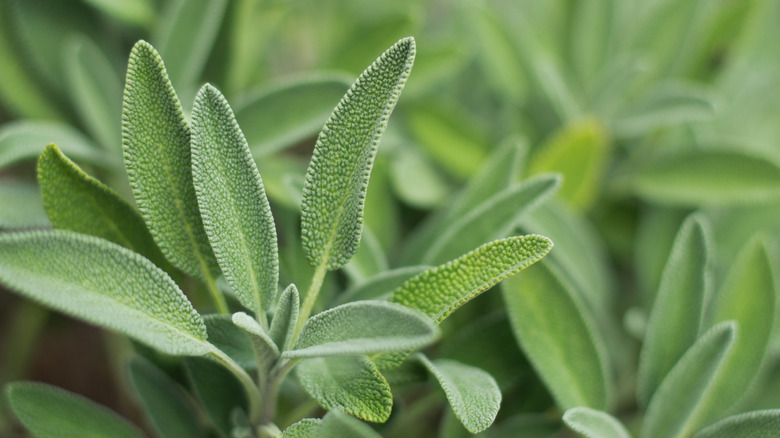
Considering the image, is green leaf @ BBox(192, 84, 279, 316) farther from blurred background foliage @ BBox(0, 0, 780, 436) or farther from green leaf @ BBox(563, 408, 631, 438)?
green leaf @ BBox(563, 408, 631, 438)

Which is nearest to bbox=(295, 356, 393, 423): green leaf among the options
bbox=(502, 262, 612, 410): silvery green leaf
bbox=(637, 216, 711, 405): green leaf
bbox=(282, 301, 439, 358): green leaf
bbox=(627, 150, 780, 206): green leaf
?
bbox=(282, 301, 439, 358): green leaf

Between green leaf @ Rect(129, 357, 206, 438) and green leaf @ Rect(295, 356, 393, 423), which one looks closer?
green leaf @ Rect(295, 356, 393, 423)

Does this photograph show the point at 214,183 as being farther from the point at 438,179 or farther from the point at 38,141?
the point at 438,179

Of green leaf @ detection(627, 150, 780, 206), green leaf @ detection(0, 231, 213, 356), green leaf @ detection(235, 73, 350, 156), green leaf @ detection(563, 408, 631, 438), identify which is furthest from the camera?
green leaf @ detection(627, 150, 780, 206)

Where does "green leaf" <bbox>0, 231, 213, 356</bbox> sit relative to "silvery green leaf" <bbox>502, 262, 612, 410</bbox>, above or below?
above

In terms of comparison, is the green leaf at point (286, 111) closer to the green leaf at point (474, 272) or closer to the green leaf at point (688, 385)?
the green leaf at point (474, 272)

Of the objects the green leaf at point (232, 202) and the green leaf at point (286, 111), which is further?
the green leaf at point (286, 111)

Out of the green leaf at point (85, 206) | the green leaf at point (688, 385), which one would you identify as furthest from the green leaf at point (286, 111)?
the green leaf at point (688, 385)

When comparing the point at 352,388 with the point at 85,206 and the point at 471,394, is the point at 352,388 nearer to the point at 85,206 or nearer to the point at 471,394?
the point at 471,394
